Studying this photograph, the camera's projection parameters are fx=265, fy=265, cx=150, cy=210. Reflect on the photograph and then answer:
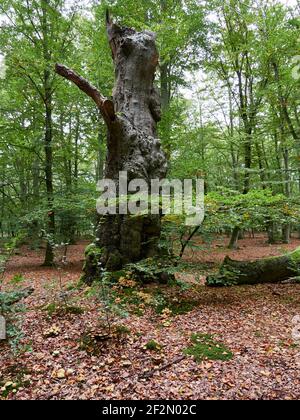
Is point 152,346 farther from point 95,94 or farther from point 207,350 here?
point 95,94

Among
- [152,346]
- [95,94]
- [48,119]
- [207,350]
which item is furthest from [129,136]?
[48,119]

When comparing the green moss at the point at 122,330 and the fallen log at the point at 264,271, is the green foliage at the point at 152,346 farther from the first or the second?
the fallen log at the point at 264,271

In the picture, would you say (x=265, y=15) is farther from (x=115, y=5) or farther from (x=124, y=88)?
(x=124, y=88)

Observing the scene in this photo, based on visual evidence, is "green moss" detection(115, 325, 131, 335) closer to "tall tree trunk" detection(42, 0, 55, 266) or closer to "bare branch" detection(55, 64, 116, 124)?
"bare branch" detection(55, 64, 116, 124)

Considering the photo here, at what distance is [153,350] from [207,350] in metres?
0.69

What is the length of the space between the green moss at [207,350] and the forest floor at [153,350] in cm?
2

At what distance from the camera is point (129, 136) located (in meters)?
5.81

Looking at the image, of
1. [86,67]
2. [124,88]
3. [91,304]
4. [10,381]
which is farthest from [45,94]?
[10,381]

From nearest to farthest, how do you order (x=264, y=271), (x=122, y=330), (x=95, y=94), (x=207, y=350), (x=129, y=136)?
(x=207, y=350)
(x=122, y=330)
(x=95, y=94)
(x=129, y=136)
(x=264, y=271)

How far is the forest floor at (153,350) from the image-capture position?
2770 millimetres

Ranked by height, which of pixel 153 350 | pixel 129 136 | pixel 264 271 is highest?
pixel 129 136

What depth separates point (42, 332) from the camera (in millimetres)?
3834
